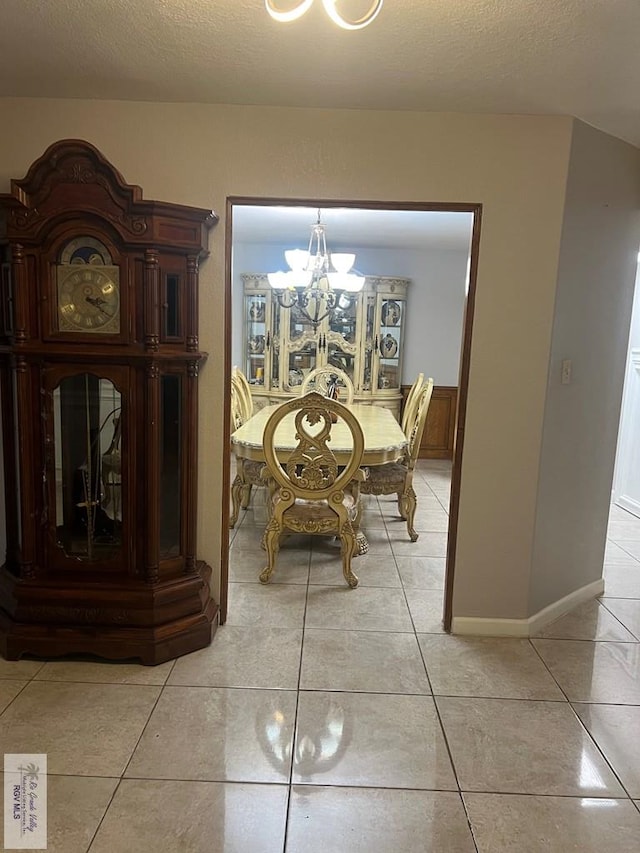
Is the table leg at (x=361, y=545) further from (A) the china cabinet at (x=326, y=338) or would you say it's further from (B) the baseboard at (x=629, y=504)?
(A) the china cabinet at (x=326, y=338)

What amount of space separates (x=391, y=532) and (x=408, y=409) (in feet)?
3.52

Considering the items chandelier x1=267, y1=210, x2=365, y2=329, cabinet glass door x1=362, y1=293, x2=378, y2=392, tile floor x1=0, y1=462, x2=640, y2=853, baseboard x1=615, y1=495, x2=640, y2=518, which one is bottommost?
tile floor x1=0, y1=462, x2=640, y2=853

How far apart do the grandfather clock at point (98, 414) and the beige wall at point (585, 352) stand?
1.47 m

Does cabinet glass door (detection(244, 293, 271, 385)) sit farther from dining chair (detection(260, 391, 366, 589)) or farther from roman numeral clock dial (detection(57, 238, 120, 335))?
roman numeral clock dial (detection(57, 238, 120, 335))

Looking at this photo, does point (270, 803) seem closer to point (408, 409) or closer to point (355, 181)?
point (355, 181)

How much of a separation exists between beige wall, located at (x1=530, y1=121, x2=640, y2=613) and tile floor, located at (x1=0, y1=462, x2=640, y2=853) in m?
0.43

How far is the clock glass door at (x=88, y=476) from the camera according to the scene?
226cm

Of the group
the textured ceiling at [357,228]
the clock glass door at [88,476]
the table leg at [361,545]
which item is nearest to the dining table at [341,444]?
the table leg at [361,545]

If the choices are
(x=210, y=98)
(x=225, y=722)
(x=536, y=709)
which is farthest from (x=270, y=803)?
(x=210, y=98)

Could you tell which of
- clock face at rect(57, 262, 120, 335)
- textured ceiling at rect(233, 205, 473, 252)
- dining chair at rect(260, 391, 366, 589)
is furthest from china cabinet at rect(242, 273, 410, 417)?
clock face at rect(57, 262, 120, 335)

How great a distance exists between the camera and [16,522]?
2352mm
